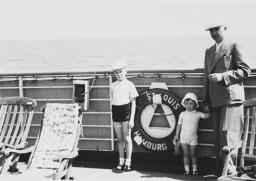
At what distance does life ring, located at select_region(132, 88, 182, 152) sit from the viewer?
20.3 feet

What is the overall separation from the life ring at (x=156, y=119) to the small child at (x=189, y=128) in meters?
0.32

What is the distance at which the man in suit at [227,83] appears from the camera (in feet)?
16.3

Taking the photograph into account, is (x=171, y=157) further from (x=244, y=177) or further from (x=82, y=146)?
(x=244, y=177)

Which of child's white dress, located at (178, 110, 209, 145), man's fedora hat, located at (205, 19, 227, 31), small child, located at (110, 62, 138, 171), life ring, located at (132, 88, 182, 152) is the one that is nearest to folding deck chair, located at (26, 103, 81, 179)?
small child, located at (110, 62, 138, 171)

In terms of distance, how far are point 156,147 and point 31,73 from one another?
250cm

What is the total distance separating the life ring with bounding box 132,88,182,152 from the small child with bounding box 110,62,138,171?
0.34 m

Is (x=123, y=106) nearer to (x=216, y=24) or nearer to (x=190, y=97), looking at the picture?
(x=190, y=97)

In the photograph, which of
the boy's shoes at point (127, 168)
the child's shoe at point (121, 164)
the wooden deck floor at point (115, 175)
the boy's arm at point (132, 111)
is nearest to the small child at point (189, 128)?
the wooden deck floor at point (115, 175)

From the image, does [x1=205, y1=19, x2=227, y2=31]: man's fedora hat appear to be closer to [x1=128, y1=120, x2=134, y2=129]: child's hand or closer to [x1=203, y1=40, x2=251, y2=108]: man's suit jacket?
[x1=203, y1=40, x2=251, y2=108]: man's suit jacket

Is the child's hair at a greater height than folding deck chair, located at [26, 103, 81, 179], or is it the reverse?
the child's hair

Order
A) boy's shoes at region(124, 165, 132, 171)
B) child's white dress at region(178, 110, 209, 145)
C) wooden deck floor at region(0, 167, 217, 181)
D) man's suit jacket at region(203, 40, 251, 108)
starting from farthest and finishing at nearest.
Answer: boy's shoes at region(124, 165, 132, 171), child's white dress at region(178, 110, 209, 145), wooden deck floor at region(0, 167, 217, 181), man's suit jacket at region(203, 40, 251, 108)

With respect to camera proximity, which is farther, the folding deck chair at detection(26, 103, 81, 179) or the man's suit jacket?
the folding deck chair at detection(26, 103, 81, 179)

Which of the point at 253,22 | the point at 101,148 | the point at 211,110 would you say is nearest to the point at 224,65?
the point at 211,110

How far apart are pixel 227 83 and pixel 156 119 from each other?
172 centimetres
